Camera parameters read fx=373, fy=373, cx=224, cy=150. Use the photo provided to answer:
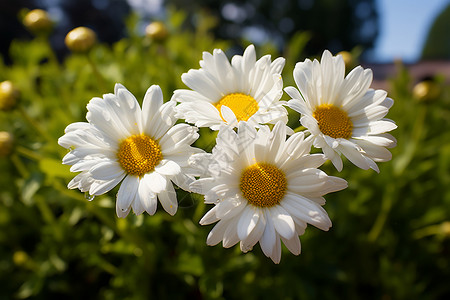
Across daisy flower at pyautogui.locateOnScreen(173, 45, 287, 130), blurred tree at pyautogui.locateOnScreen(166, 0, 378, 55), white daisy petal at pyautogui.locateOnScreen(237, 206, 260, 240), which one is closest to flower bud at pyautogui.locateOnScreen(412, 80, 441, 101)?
daisy flower at pyautogui.locateOnScreen(173, 45, 287, 130)

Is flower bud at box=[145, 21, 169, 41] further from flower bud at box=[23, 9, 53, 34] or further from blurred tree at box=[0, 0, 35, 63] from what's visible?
blurred tree at box=[0, 0, 35, 63]

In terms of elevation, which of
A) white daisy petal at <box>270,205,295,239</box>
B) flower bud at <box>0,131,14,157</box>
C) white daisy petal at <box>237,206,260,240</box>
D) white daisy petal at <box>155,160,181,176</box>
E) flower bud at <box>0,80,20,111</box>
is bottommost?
flower bud at <box>0,131,14,157</box>

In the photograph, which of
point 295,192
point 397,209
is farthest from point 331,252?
point 295,192

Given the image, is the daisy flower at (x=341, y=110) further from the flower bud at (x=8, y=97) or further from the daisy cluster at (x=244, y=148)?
the flower bud at (x=8, y=97)

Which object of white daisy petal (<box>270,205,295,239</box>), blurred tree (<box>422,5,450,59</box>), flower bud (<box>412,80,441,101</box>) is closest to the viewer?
white daisy petal (<box>270,205,295,239</box>)

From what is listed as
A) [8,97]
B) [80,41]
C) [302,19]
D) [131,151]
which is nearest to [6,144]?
[8,97]

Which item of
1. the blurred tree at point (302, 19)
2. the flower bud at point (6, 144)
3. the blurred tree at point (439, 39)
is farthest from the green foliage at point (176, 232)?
the blurred tree at point (302, 19)

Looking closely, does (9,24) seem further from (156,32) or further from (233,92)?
(233,92)
